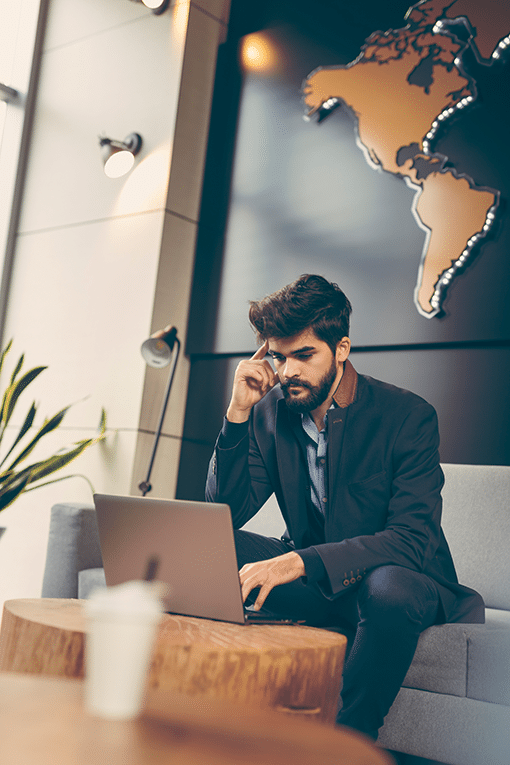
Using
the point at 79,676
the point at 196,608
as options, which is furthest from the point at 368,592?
the point at 79,676

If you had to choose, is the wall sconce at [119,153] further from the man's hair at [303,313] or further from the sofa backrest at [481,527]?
the sofa backrest at [481,527]

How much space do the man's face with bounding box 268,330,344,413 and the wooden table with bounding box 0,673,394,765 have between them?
132 centimetres

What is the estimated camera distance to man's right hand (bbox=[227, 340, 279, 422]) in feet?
6.66

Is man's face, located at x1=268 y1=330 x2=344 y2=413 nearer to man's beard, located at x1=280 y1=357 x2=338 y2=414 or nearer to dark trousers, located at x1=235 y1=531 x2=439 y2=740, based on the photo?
man's beard, located at x1=280 y1=357 x2=338 y2=414

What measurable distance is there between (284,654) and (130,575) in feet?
1.41

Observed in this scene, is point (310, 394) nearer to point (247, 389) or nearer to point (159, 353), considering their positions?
point (247, 389)

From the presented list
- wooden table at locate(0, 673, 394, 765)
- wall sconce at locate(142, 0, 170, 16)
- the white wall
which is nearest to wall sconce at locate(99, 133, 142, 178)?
the white wall

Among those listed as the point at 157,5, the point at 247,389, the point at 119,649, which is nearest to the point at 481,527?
the point at 247,389

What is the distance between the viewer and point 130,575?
1.41 meters

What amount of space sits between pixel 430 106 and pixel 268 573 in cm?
228

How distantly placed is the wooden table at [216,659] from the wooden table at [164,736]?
349mm

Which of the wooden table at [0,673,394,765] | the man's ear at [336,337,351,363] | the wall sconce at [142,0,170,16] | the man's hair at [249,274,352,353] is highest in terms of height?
the wall sconce at [142,0,170,16]

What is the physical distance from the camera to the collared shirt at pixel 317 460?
6.42 ft

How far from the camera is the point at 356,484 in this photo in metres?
1.88
